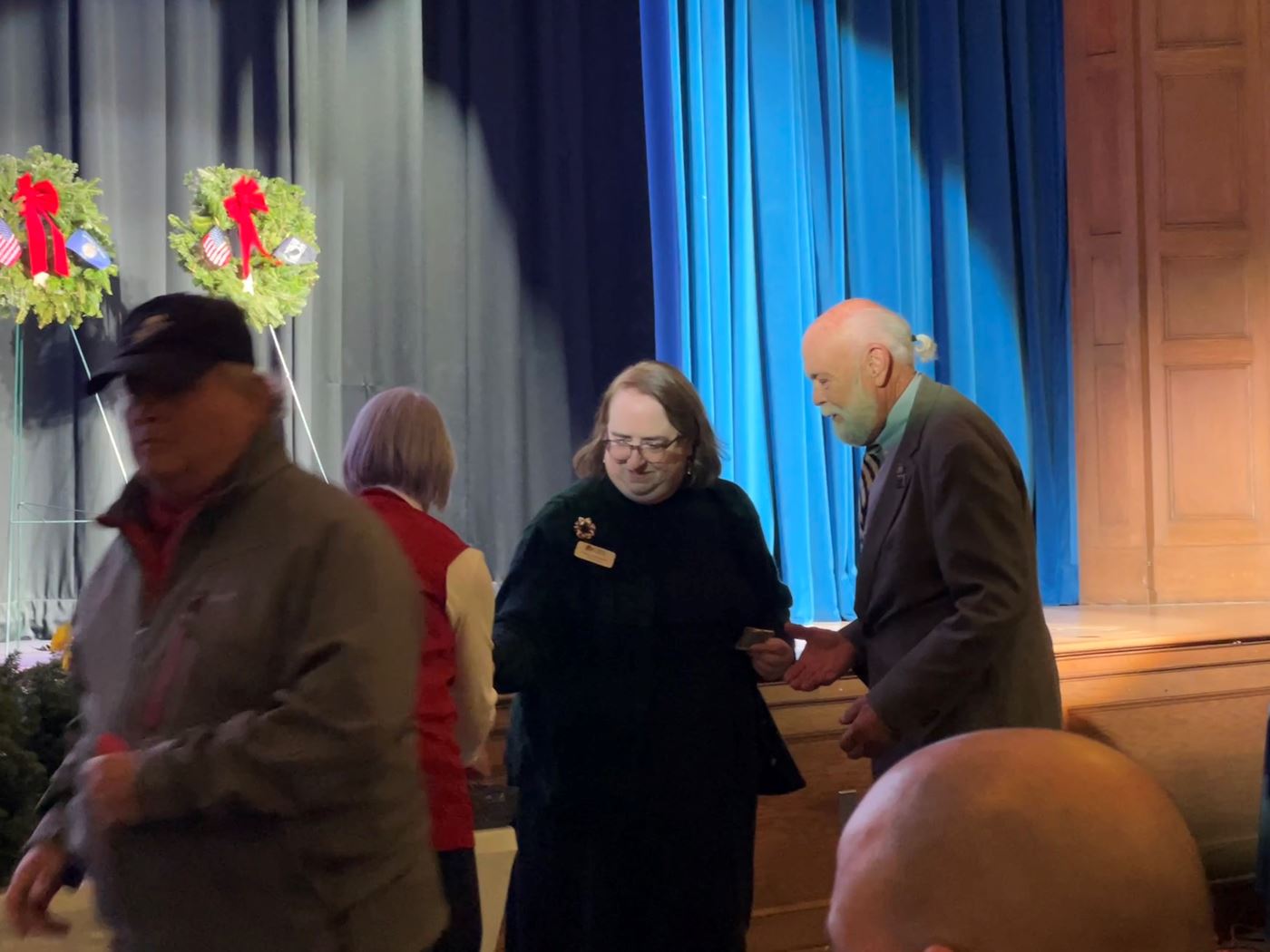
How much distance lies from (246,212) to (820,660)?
3025mm

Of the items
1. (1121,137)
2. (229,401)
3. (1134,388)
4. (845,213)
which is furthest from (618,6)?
(229,401)

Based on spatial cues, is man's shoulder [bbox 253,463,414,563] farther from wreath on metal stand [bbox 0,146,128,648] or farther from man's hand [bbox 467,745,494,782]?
wreath on metal stand [bbox 0,146,128,648]

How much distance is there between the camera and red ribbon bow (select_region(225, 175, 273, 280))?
4.80 meters

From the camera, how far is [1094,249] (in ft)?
20.0

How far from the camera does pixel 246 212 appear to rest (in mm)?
4812

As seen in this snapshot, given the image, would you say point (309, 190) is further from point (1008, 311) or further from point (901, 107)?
point (1008, 311)

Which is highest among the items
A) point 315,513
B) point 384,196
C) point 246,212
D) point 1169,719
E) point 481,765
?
point 384,196

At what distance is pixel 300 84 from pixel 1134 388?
354 cm

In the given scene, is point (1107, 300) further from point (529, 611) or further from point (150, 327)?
point (150, 327)

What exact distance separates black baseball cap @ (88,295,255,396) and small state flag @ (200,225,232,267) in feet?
11.4

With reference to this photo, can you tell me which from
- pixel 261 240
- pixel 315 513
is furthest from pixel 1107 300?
pixel 315 513

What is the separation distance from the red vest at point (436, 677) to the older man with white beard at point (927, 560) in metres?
0.68

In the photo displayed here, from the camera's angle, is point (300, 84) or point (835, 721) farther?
point (300, 84)

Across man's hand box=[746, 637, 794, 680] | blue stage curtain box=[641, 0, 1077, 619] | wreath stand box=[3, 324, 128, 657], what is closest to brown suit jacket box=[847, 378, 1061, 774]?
man's hand box=[746, 637, 794, 680]
